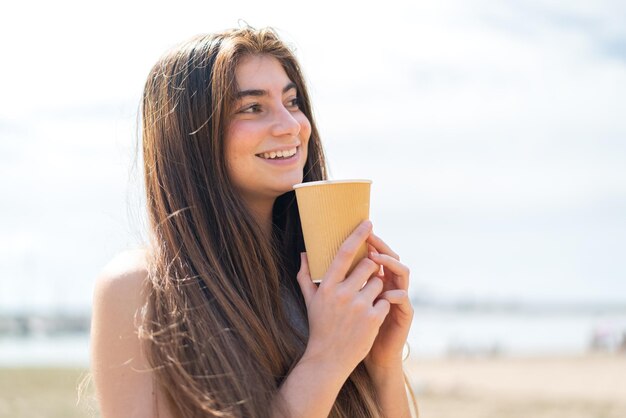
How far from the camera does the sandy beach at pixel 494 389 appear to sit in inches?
512

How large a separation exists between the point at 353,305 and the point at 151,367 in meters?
0.60

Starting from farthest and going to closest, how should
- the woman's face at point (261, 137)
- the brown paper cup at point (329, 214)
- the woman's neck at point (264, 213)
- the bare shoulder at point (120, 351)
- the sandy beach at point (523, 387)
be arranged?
1. the sandy beach at point (523, 387)
2. the woman's neck at point (264, 213)
3. the woman's face at point (261, 137)
4. the brown paper cup at point (329, 214)
5. the bare shoulder at point (120, 351)

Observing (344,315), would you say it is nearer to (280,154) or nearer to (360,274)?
(360,274)

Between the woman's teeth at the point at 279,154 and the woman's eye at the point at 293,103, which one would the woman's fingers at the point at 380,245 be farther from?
the woman's eye at the point at 293,103

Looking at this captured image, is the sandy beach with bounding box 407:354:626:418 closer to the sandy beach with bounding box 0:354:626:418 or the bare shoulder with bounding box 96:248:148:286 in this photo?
the sandy beach with bounding box 0:354:626:418

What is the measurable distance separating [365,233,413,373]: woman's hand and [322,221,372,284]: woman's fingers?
9cm

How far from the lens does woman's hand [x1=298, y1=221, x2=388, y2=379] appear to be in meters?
2.42

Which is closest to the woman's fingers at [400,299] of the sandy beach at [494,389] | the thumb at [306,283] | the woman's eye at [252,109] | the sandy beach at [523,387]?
the thumb at [306,283]

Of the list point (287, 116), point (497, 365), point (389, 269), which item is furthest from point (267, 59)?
point (497, 365)

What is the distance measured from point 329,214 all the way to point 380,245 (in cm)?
20

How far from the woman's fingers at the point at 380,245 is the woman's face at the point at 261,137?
0.35 metres

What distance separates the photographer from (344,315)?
2422 millimetres

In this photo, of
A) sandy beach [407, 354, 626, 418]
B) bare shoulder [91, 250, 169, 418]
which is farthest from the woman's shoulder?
sandy beach [407, 354, 626, 418]

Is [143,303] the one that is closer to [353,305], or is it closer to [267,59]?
[353,305]
